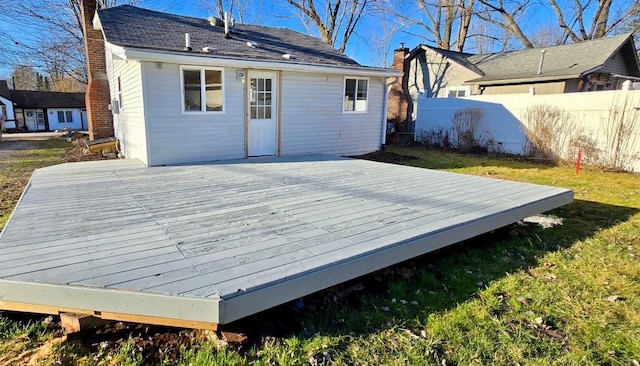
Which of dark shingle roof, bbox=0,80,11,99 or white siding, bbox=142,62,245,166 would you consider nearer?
white siding, bbox=142,62,245,166

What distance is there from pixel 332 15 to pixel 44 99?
28.2m

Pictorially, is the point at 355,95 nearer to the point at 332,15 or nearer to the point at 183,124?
the point at 183,124

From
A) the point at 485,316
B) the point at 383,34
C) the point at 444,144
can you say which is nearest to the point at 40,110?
the point at 383,34

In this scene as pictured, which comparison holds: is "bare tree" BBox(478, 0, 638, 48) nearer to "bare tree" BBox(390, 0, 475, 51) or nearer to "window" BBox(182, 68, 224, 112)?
"bare tree" BBox(390, 0, 475, 51)

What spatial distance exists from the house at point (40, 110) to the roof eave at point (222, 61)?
101 ft

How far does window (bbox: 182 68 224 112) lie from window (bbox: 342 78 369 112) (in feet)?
11.9

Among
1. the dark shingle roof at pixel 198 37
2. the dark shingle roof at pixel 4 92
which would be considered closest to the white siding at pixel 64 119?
the dark shingle roof at pixel 4 92

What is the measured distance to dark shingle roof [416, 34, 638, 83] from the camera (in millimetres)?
13141

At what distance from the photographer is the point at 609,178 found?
25.8 ft

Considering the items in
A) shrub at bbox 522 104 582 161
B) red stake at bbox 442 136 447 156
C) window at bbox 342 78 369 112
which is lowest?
red stake at bbox 442 136 447 156

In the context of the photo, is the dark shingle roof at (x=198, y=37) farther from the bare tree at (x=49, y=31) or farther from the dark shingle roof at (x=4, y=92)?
the dark shingle roof at (x=4, y=92)

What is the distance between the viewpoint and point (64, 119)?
106ft

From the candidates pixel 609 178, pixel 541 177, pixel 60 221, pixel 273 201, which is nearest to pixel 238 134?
pixel 273 201

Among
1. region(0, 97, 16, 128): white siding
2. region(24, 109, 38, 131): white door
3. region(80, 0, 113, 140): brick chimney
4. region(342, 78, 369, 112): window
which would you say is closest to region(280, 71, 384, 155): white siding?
region(342, 78, 369, 112): window
